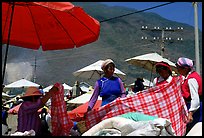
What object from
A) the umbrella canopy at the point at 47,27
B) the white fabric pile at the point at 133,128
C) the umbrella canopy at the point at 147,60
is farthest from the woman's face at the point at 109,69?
the umbrella canopy at the point at 147,60

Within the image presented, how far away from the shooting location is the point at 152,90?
17.2ft

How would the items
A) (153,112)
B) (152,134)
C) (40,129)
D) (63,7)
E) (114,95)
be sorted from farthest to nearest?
(114,95)
(40,129)
(153,112)
(63,7)
(152,134)

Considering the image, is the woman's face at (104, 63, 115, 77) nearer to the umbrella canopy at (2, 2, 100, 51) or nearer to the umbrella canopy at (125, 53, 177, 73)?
the umbrella canopy at (2, 2, 100, 51)

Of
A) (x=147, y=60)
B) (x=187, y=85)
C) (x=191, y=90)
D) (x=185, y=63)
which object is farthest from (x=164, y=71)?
(x=147, y=60)

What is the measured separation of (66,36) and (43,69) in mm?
137053

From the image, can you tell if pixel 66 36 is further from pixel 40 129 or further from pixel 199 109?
pixel 199 109

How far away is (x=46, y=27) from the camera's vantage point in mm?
6195

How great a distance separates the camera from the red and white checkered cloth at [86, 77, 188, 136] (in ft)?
16.7

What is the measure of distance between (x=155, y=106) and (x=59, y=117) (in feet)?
4.28

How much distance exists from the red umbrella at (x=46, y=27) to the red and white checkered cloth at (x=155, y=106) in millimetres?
1446

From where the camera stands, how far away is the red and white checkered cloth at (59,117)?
5285mm

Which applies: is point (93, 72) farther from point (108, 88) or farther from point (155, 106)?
point (155, 106)

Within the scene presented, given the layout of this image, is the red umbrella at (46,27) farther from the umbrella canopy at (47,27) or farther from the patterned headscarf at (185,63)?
the patterned headscarf at (185,63)

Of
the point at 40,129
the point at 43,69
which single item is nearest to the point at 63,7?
the point at 40,129
